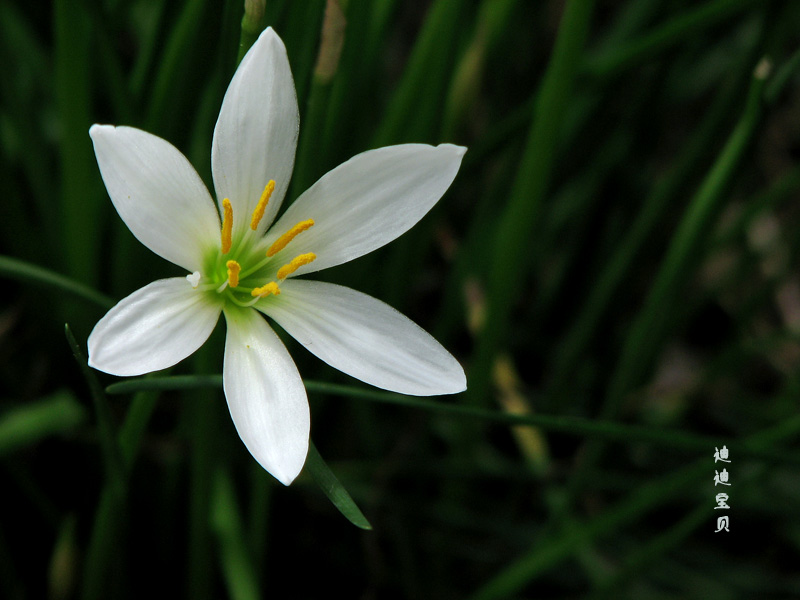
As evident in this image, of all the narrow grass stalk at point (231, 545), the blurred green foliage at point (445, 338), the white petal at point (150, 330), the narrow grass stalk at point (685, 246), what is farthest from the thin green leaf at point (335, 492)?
the narrow grass stalk at point (685, 246)

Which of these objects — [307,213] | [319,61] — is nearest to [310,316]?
[307,213]

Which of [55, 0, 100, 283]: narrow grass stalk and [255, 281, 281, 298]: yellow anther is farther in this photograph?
[55, 0, 100, 283]: narrow grass stalk

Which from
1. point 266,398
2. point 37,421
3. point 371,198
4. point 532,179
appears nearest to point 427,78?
point 532,179

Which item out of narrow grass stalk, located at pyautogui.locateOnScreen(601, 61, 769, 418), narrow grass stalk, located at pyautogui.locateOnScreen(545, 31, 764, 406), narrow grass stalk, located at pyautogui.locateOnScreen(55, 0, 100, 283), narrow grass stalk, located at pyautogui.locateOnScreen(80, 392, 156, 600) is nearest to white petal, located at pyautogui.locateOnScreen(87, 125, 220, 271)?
narrow grass stalk, located at pyautogui.locateOnScreen(80, 392, 156, 600)

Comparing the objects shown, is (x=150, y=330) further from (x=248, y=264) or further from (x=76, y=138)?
(x=76, y=138)

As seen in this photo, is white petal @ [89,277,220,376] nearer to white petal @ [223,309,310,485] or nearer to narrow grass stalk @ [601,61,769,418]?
white petal @ [223,309,310,485]

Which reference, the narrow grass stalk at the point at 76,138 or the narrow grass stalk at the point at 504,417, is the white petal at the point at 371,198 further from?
the narrow grass stalk at the point at 76,138
